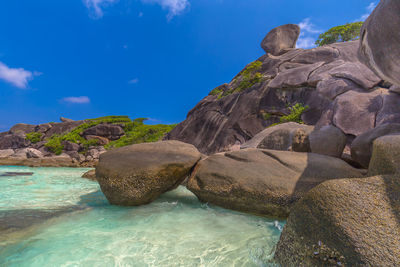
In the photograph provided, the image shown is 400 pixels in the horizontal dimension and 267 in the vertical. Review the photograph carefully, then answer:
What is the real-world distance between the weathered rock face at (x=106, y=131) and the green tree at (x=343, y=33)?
27843mm

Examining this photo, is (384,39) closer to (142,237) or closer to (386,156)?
(386,156)

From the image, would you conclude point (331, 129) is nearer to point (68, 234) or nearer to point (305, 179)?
point (305, 179)

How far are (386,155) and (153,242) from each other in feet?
10.1

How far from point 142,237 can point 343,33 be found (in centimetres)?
2760

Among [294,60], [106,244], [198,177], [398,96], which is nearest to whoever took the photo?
[106,244]

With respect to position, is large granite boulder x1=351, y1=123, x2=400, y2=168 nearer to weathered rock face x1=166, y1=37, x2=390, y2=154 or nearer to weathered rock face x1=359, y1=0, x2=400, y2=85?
weathered rock face x1=359, y1=0, x2=400, y2=85

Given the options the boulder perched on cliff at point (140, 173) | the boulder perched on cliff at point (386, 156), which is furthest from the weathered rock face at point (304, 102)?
the boulder perched on cliff at point (140, 173)

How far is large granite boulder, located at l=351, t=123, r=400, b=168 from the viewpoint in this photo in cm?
432

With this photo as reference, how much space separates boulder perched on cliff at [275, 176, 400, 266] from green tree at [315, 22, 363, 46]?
85.5 feet

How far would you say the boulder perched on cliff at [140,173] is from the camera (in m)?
3.90

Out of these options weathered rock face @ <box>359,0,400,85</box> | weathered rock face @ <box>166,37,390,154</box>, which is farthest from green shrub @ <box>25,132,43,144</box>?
weathered rock face @ <box>359,0,400,85</box>

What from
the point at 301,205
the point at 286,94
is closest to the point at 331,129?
the point at 301,205

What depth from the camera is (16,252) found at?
7.50 ft

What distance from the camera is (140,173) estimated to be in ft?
12.8
